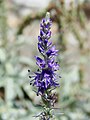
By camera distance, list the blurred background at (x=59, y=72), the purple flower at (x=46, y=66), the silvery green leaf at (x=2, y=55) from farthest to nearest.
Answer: the silvery green leaf at (x=2, y=55)
the blurred background at (x=59, y=72)
the purple flower at (x=46, y=66)

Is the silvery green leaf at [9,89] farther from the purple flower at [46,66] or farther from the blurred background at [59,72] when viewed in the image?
the purple flower at [46,66]

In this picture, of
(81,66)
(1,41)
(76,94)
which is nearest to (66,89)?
(76,94)

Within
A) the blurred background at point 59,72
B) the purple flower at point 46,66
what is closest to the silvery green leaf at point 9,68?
the blurred background at point 59,72

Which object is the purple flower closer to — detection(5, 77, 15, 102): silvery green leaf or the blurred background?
the blurred background

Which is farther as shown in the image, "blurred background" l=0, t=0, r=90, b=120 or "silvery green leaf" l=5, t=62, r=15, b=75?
"silvery green leaf" l=5, t=62, r=15, b=75

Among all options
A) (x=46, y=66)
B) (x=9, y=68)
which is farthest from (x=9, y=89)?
(x=46, y=66)

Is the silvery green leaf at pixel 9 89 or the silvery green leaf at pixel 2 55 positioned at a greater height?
the silvery green leaf at pixel 2 55

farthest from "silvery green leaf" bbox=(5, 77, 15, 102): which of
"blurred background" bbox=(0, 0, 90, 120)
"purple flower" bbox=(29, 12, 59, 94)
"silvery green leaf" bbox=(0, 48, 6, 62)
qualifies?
"purple flower" bbox=(29, 12, 59, 94)

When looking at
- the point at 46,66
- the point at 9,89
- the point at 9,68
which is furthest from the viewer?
the point at 9,68

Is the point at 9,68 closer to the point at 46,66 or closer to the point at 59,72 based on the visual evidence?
the point at 59,72

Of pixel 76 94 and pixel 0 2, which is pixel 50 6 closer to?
pixel 0 2

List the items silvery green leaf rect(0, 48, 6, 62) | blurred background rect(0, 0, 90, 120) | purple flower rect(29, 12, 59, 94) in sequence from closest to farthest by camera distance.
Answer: purple flower rect(29, 12, 59, 94), blurred background rect(0, 0, 90, 120), silvery green leaf rect(0, 48, 6, 62)
